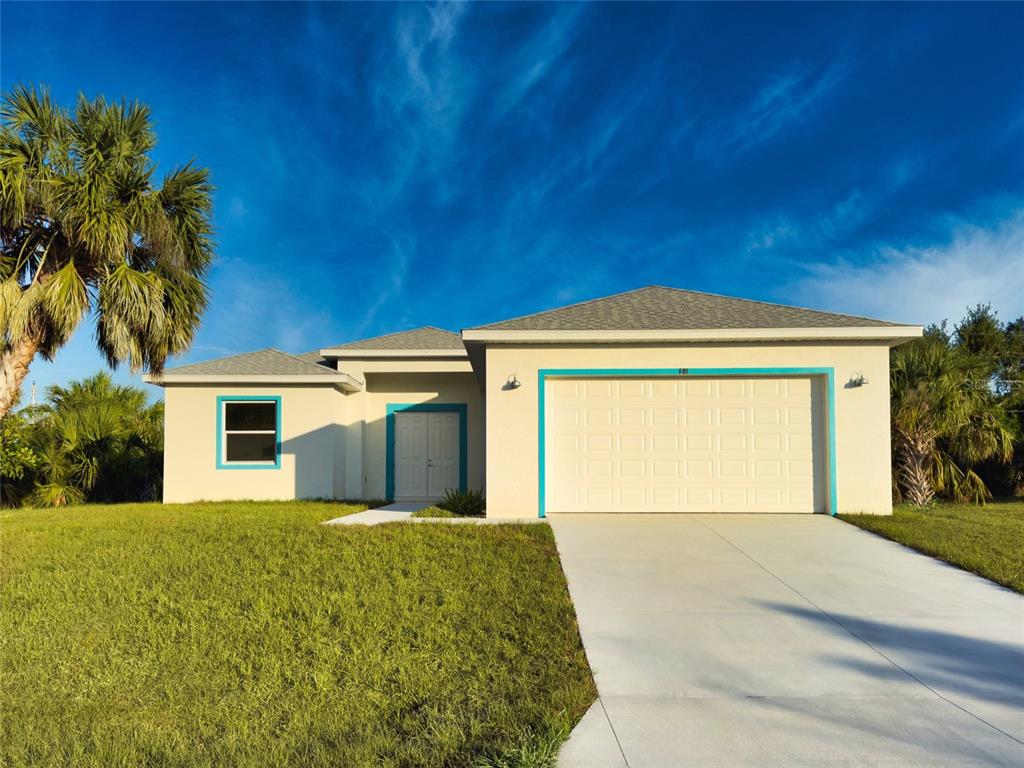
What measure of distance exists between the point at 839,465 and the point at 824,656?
6058 millimetres

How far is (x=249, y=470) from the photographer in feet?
42.8

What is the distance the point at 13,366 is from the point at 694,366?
37.0 ft

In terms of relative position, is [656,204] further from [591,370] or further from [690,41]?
[591,370]

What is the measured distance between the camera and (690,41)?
11.8 m

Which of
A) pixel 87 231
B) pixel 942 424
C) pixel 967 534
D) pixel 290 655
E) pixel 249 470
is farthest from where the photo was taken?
pixel 249 470

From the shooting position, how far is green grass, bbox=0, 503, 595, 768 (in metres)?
2.90

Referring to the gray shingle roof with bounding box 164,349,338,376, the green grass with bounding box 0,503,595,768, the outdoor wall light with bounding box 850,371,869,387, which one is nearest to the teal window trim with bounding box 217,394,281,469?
the gray shingle roof with bounding box 164,349,338,376

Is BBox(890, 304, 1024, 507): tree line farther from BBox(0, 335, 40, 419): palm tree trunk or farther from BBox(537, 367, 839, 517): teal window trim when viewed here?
BBox(0, 335, 40, 419): palm tree trunk

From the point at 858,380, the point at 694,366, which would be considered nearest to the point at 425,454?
the point at 694,366

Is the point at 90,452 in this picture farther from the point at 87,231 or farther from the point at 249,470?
the point at 87,231

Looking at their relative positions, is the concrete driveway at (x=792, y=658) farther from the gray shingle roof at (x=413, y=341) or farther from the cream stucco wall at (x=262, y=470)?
the gray shingle roof at (x=413, y=341)

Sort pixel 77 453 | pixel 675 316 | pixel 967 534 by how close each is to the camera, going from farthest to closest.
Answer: pixel 77 453
pixel 675 316
pixel 967 534

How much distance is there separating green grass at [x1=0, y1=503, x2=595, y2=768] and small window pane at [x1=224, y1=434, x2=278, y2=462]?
6.11m

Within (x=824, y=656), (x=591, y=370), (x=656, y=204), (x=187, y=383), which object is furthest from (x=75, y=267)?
(x=656, y=204)
